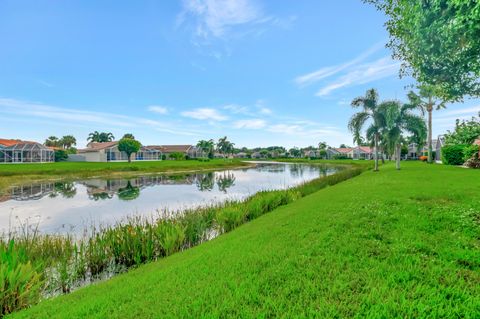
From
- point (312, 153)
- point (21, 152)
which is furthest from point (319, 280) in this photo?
point (312, 153)

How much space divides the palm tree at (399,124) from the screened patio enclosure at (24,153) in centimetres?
6915

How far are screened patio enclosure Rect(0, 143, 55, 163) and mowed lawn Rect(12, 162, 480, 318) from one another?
6778cm

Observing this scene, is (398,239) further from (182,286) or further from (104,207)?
(104,207)

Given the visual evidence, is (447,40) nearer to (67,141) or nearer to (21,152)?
(21,152)

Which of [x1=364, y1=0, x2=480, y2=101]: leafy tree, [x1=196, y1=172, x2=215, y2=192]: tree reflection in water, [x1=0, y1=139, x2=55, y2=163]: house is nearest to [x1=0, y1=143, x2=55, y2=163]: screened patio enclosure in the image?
[x1=0, y1=139, x2=55, y2=163]: house

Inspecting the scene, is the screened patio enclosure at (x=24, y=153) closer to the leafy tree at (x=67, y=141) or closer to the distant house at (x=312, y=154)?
the leafy tree at (x=67, y=141)

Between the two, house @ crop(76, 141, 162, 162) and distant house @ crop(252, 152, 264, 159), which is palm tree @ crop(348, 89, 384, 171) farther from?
distant house @ crop(252, 152, 264, 159)

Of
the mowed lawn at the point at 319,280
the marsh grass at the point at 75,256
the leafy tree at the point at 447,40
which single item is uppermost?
the leafy tree at the point at 447,40

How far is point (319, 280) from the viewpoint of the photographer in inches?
152

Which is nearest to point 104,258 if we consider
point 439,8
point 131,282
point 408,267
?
point 131,282

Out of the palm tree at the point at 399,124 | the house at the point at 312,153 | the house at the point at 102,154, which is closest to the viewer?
the palm tree at the point at 399,124

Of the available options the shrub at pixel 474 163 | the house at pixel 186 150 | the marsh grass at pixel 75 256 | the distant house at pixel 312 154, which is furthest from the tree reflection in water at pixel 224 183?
the distant house at pixel 312 154

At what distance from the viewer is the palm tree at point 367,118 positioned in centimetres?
3073

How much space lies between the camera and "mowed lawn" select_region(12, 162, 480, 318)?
3229mm
